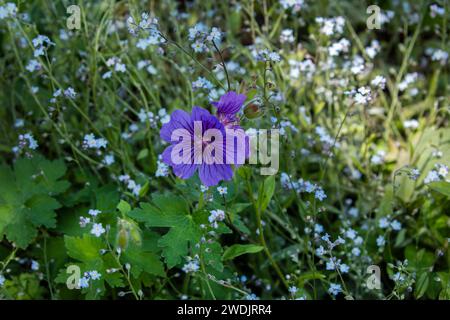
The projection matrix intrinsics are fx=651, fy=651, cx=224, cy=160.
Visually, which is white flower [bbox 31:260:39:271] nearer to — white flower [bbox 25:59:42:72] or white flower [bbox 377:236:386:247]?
white flower [bbox 25:59:42:72]

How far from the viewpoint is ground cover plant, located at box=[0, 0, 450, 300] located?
63.0 inches

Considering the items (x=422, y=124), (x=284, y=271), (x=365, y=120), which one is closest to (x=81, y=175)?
(x=284, y=271)

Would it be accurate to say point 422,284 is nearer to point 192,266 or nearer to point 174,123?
point 192,266

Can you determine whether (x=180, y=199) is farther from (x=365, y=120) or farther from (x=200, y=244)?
(x=365, y=120)

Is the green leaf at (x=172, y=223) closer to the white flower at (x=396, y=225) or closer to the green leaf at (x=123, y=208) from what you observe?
the green leaf at (x=123, y=208)

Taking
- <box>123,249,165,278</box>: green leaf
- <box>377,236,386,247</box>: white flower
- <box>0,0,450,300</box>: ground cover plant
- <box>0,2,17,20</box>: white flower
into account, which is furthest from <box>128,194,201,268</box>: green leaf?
<box>0,2,17,20</box>: white flower

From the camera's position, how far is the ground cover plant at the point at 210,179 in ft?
5.25

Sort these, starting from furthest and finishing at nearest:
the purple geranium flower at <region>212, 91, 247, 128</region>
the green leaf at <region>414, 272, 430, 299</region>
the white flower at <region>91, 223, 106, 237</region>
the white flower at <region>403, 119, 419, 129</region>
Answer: the white flower at <region>403, 119, 419, 129</region>, the green leaf at <region>414, 272, 430, 299</region>, the white flower at <region>91, 223, 106, 237</region>, the purple geranium flower at <region>212, 91, 247, 128</region>

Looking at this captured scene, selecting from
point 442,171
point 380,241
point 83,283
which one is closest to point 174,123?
point 83,283

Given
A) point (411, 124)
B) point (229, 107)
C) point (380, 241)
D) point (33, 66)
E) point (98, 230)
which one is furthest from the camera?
point (411, 124)

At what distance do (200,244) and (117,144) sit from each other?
0.58 m

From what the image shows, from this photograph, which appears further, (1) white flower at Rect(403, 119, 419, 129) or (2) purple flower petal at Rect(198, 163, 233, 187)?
(1) white flower at Rect(403, 119, 419, 129)

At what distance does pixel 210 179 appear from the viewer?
59.4 inches
